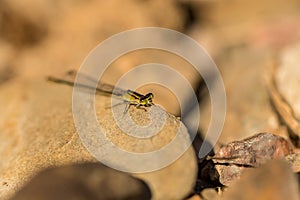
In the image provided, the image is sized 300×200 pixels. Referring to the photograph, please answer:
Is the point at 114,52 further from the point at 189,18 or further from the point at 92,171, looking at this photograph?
the point at 92,171

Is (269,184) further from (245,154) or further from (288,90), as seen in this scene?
(288,90)

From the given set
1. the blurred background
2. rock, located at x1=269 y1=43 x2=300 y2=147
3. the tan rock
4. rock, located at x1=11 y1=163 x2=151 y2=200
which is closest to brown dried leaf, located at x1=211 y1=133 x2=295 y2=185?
the tan rock

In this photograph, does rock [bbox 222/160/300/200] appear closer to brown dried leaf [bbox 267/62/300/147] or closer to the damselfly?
the damselfly

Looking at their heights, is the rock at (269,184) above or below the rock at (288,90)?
below

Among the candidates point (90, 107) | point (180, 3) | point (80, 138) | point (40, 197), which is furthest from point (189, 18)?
point (40, 197)

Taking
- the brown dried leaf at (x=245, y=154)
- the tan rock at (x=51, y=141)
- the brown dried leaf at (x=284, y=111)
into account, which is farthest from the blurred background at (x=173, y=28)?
the brown dried leaf at (x=245, y=154)

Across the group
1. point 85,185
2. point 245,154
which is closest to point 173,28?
point 245,154

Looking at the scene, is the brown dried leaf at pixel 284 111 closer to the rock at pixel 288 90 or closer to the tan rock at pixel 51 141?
the rock at pixel 288 90

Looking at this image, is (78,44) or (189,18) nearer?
(78,44)
